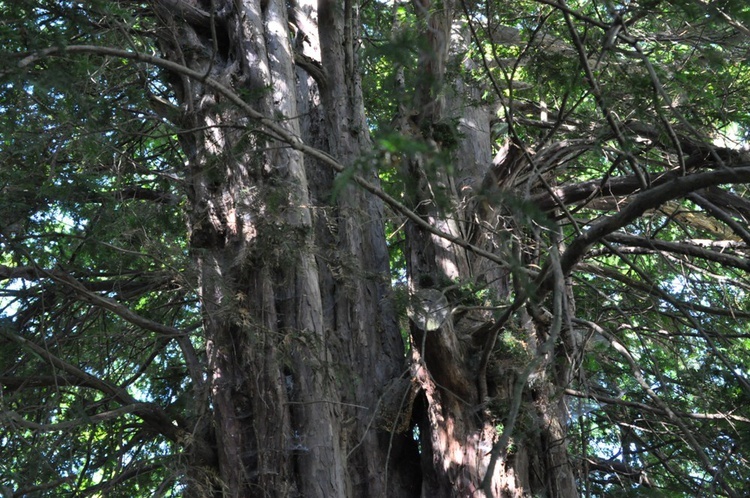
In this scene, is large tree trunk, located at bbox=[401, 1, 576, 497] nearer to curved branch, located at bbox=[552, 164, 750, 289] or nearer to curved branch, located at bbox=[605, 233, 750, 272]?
curved branch, located at bbox=[605, 233, 750, 272]

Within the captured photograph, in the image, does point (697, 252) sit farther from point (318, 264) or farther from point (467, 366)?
point (318, 264)

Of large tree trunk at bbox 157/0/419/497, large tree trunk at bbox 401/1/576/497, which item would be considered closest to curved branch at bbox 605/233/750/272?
large tree trunk at bbox 401/1/576/497

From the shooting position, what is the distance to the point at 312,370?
4.74m

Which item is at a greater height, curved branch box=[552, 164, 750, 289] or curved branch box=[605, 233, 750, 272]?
curved branch box=[605, 233, 750, 272]

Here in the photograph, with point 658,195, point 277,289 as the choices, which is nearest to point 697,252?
point 658,195

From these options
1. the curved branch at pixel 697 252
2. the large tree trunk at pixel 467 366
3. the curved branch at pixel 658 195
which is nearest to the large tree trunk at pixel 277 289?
the large tree trunk at pixel 467 366

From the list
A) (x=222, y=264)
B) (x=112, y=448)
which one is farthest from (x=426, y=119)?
(x=112, y=448)

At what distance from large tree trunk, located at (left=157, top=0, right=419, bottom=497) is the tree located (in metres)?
0.02

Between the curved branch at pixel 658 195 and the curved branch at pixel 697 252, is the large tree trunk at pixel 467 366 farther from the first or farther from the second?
the curved branch at pixel 658 195

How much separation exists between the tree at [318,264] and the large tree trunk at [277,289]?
0.06ft

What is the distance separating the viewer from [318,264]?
5688 millimetres

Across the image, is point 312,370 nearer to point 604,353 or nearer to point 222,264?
point 222,264

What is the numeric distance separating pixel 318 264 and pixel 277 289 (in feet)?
2.52

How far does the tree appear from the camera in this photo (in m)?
4.63
